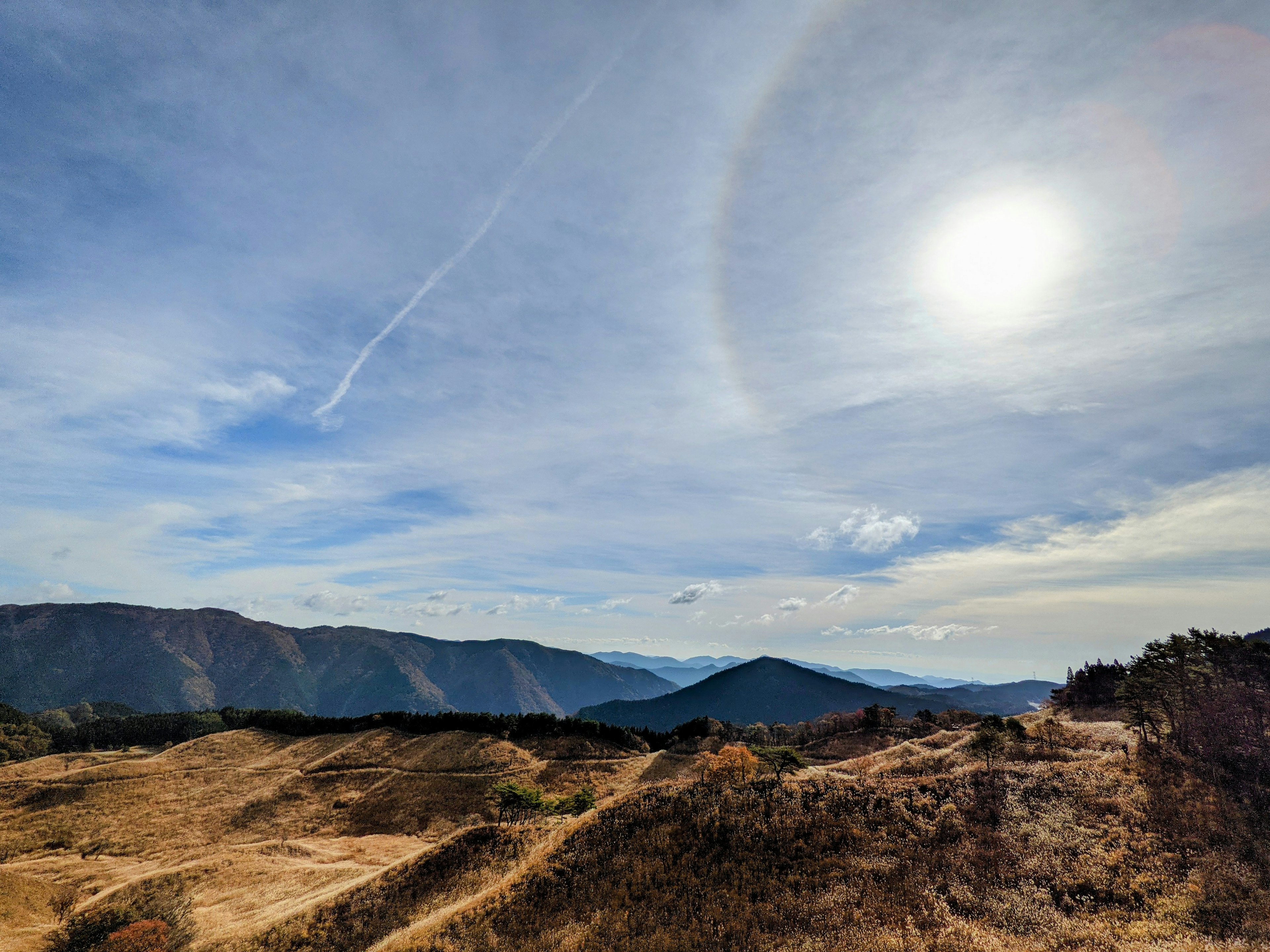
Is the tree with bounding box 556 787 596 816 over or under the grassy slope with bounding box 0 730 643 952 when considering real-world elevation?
over

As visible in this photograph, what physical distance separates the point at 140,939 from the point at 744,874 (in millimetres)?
44379

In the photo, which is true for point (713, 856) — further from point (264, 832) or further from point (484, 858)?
point (264, 832)

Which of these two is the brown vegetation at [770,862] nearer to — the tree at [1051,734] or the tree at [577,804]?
the tree at [577,804]

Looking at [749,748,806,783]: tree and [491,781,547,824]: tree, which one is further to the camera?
[749,748,806,783]: tree

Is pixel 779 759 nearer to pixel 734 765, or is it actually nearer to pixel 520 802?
pixel 734 765

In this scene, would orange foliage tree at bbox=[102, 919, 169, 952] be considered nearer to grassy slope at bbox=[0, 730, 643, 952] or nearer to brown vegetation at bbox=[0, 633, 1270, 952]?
brown vegetation at bbox=[0, 633, 1270, 952]

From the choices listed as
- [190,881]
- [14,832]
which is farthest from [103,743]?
[190,881]

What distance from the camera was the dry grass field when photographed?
82.3 ft

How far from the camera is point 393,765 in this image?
100 m

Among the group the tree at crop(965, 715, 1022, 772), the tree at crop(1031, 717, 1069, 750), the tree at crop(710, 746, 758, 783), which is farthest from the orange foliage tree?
the tree at crop(1031, 717, 1069, 750)

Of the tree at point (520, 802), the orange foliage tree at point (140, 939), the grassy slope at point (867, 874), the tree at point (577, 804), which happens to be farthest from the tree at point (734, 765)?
the orange foliage tree at point (140, 939)

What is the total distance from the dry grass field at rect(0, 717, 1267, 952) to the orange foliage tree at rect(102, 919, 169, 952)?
252 centimetres

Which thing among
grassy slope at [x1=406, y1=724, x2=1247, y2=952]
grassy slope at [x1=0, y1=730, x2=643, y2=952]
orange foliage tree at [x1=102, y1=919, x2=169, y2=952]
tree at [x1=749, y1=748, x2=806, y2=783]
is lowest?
grassy slope at [x1=0, y1=730, x2=643, y2=952]

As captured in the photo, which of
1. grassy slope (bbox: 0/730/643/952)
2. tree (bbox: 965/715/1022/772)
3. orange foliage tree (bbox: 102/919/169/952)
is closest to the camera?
orange foliage tree (bbox: 102/919/169/952)
